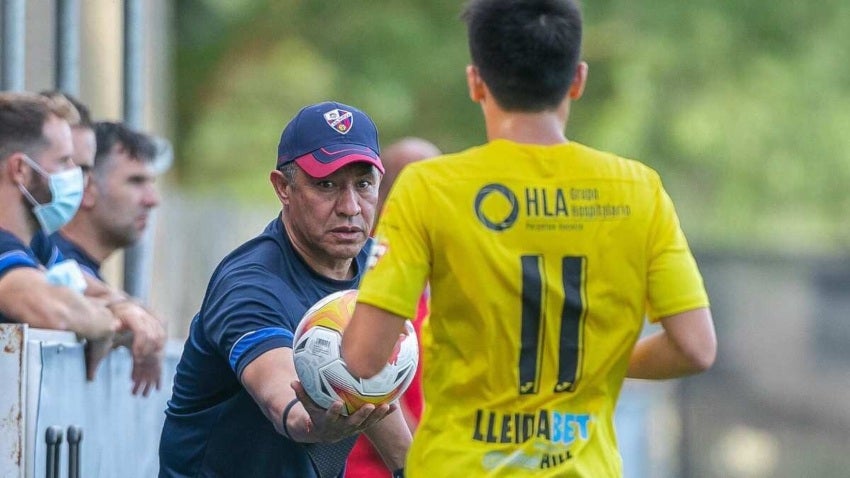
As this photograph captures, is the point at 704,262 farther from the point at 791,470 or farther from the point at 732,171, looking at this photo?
the point at 732,171

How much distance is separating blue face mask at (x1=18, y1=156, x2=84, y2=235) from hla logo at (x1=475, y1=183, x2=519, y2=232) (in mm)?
3187

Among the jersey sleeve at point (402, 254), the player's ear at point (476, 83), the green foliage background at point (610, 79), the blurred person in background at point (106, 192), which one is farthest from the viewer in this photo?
the green foliage background at point (610, 79)

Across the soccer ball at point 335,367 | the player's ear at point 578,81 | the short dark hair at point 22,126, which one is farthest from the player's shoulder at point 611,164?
the short dark hair at point 22,126

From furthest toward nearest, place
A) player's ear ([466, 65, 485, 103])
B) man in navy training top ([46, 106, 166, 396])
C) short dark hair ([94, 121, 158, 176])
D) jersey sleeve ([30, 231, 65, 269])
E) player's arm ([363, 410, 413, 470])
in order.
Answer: short dark hair ([94, 121, 158, 176])
man in navy training top ([46, 106, 166, 396])
jersey sleeve ([30, 231, 65, 269])
player's arm ([363, 410, 413, 470])
player's ear ([466, 65, 485, 103])

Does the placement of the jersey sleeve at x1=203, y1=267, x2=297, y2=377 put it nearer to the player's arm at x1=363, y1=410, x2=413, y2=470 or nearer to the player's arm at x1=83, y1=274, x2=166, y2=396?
the player's arm at x1=363, y1=410, x2=413, y2=470

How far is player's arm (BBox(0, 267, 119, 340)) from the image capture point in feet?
21.3

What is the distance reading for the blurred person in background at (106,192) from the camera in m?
8.07

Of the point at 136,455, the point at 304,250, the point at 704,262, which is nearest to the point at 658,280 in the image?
the point at 304,250

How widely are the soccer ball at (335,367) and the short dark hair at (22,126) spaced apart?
107 inches

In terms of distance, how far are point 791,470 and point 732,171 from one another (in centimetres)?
805

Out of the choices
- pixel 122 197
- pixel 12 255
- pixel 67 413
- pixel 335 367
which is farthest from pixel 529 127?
pixel 122 197

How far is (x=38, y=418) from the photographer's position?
5.98 metres

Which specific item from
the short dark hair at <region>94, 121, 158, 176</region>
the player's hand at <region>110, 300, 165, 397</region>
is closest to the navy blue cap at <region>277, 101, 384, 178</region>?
the player's hand at <region>110, 300, 165, 397</region>

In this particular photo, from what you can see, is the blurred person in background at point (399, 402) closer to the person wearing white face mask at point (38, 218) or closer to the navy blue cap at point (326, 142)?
the navy blue cap at point (326, 142)
